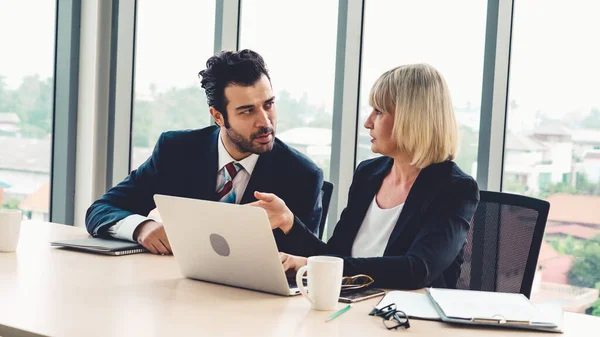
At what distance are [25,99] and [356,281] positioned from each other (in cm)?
265

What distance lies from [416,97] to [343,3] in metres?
1.17

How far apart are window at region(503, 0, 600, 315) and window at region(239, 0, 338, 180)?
826mm

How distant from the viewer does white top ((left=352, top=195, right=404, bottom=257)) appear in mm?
2086

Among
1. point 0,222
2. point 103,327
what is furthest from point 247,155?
point 103,327

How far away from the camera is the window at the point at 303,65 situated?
319cm

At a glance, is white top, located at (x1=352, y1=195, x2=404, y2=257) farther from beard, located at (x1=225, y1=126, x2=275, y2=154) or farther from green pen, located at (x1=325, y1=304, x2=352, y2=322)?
green pen, located at (x1=325, y1=304, x2=352, y2=322)

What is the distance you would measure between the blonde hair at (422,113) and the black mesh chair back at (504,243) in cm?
20

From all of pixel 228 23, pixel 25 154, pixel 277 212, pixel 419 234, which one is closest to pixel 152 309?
pixel 277 212

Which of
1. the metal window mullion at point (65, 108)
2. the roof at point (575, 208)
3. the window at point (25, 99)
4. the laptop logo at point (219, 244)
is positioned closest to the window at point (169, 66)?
the metal window mullion at point (65, 108)

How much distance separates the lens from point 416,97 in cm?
204

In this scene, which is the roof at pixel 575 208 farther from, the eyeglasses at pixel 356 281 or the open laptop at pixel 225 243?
the open laptop at pixel 225 243

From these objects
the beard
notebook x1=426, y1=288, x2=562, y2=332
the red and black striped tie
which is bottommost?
notebook x1=426, y1=288, x2=562, y2=332

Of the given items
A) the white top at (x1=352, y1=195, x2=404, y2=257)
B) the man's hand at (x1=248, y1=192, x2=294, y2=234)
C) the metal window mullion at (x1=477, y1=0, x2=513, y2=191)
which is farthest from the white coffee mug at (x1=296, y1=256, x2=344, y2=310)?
the metal window mullion at (x1=477, y1=0, x2=513, y2=191)

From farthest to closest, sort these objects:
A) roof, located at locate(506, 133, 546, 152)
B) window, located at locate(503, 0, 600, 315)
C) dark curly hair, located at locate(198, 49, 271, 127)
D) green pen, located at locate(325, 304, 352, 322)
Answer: roof, located at locate(506, 133, 546, 152)
window, located at locate(503, 0, 600, 315)
dark curly hair, located at locate(198, 49, 271, 127)
green pen, located at locate(325, 304, 352, 322)
